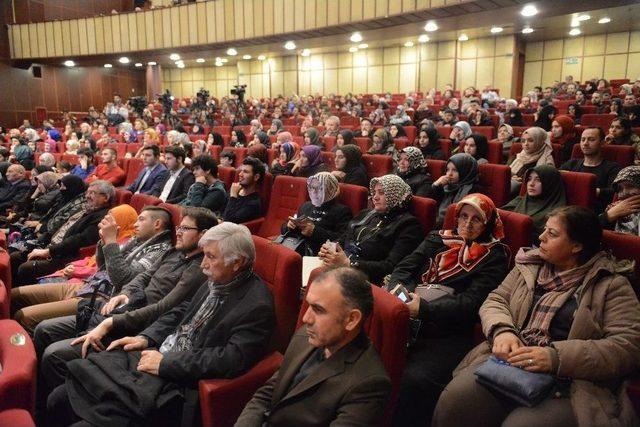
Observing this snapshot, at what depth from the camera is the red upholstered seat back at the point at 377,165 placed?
3.92m

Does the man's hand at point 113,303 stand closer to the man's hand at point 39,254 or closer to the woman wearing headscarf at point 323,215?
the woman wearing headscarf at point 323,215

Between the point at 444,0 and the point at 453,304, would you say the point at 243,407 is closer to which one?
the point at 453,304

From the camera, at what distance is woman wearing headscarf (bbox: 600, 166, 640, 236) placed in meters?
2.27

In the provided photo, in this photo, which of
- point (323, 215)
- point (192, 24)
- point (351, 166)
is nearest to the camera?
point (323, 215)

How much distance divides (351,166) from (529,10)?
543 cm

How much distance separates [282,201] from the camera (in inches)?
136

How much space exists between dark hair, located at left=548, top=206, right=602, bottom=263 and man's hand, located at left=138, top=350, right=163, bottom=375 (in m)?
1.47

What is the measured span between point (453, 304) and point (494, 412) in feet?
1.41

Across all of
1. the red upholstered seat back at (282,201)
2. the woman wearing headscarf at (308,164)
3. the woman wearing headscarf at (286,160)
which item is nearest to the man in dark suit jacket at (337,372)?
the red upholstered seat back at (282,201)

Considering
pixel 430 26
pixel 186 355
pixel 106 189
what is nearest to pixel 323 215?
pixel 186 355

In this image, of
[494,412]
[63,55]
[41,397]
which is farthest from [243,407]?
[63,55]

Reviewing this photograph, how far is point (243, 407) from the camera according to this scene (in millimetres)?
1525

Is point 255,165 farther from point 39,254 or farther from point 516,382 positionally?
point 516,382

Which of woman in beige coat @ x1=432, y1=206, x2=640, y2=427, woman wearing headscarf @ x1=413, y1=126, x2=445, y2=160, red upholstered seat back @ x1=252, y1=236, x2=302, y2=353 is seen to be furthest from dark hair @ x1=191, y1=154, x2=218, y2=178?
woman in beige coat @ x1=432, y1=206, x2=640, y2=427
